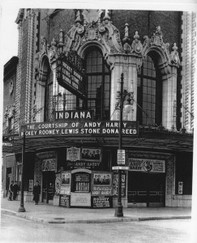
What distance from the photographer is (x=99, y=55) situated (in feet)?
82.8

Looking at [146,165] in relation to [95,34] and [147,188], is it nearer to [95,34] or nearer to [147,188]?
[147,188]

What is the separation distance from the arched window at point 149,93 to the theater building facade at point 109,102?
0.17 feet

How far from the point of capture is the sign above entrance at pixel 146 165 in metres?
25.0

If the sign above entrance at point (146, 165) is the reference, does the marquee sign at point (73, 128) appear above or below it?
above

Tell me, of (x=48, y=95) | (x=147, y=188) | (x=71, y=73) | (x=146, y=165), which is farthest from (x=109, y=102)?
(x=147, y=188)

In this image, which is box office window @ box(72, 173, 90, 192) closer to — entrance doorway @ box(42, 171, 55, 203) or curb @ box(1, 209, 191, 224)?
entrance doorway @ box(42, 171, 55, 203)

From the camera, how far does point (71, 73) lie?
21859 millimetres

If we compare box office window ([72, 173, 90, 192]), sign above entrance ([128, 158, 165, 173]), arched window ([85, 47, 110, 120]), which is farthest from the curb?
arched window ([85, 47, 110, 120])

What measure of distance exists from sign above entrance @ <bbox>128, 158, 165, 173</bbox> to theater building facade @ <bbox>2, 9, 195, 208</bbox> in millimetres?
53

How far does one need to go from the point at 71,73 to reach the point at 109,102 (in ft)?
11.9

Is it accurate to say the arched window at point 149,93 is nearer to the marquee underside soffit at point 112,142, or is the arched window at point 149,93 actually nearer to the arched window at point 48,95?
the marquee underside soffit at point 112,142

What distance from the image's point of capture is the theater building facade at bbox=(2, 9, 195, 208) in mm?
23953

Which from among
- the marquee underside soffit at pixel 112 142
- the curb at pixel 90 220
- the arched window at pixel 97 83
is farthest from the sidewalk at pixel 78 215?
the arched window at pixel 97 83

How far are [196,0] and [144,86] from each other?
38.8 ft
